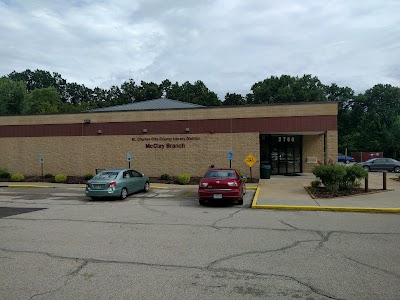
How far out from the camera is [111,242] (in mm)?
7680

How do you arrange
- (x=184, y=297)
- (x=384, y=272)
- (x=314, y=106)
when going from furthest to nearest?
1. (x=314, y=106)
2. (x=384, y=272)
3. (x=184, y=297)

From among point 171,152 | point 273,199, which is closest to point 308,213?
point 273,199

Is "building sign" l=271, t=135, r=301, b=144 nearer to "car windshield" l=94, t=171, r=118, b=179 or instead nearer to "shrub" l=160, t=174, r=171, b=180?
"shrub" l=160, t=174, r=171, b=180

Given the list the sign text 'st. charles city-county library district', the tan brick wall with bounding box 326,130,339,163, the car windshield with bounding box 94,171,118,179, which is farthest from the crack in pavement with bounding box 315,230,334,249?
the sign text 'st. charles city-county library district'

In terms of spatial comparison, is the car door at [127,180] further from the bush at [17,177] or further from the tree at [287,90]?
the tree at [287,90]

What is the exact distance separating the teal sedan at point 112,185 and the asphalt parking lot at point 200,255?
134 inches

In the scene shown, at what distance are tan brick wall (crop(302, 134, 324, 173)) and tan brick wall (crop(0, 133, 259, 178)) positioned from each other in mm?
6202

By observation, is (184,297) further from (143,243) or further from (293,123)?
(293,123)

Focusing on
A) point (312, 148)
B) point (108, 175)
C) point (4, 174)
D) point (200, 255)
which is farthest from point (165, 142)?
point (200, 255)

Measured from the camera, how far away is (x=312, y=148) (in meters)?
28.0

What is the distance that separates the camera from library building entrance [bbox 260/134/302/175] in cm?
2766

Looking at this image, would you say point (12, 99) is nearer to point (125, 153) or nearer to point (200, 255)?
point (125, 153)

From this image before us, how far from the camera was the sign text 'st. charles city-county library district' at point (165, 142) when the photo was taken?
2489 cm

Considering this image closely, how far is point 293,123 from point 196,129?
6.62m
